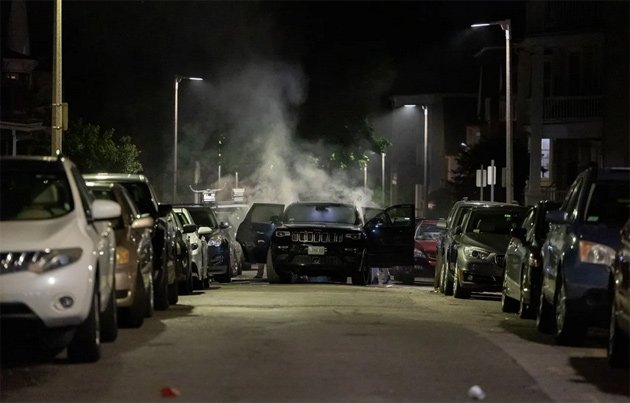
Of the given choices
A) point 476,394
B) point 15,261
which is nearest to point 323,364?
point 476,394

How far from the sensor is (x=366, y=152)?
57.0m

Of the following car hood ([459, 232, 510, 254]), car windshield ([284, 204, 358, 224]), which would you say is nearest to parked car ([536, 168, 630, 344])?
car hood ([459, 232, 510, 254])

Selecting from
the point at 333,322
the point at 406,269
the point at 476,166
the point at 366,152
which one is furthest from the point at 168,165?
the point at 333,322

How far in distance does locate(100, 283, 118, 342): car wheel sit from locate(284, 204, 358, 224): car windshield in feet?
42.3

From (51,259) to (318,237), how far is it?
45.9 ft

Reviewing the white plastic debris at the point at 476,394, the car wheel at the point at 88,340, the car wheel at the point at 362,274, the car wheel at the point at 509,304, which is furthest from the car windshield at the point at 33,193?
the car wheel at the point at 362,274

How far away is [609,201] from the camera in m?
13.6

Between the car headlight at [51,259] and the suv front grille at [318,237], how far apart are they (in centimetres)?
1386

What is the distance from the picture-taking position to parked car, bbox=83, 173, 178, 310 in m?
15.9

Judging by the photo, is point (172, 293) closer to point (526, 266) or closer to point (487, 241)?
point (526, 266)

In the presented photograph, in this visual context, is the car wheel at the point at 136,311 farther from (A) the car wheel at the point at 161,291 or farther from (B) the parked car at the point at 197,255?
(B) the parked car at the point at 197,255

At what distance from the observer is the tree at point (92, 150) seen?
4525 centimetres

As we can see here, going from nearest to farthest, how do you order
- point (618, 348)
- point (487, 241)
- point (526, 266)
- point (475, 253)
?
point (618, 348)
point (526, 266)
point (475, 253)
point (487, 241)

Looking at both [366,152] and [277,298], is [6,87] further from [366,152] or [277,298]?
[277,298]
